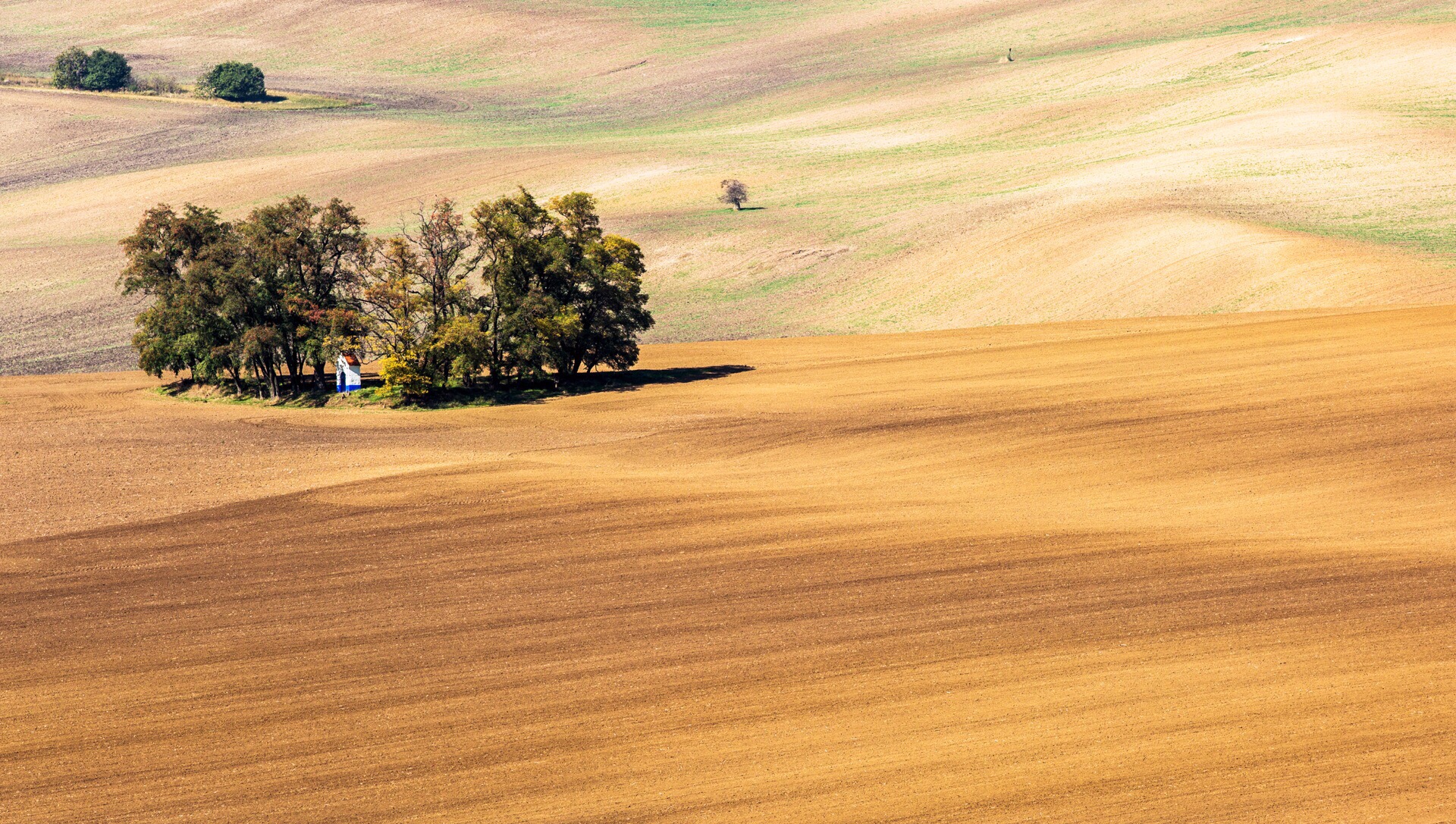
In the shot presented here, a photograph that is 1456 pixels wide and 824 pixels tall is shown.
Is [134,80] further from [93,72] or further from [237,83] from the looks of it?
[237,83]

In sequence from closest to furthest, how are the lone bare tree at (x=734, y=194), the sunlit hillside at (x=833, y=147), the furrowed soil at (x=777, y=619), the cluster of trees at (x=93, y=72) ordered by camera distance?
1. the furrowed soil at (x=777, y=619)
2. the sunlit hillside at (x=833, y=147)
3. the lone bare tree at (x=734, y=194)
4. the cluster of trees at (x=93, y=72)

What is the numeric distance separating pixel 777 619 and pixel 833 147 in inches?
3964

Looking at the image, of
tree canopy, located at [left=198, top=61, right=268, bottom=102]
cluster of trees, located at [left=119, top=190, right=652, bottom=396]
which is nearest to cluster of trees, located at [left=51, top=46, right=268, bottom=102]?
tree canopy, located at [left=198, top=61, right=268, bottom=102]

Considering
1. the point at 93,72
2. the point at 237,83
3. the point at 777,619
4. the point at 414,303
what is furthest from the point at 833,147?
the point at 93,72

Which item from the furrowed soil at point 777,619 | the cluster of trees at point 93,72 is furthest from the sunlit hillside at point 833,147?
the furrowed soil at point 777,619

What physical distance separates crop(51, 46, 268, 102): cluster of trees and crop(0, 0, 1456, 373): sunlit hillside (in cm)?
588

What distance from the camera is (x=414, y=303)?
5812 centimetres

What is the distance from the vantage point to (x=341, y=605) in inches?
1021

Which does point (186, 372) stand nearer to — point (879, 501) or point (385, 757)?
point (879, 501)

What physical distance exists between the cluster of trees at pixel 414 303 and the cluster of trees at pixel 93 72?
122421 mm

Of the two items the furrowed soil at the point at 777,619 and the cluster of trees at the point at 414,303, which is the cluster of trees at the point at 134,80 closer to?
the cluster of trees at the point at 414,303

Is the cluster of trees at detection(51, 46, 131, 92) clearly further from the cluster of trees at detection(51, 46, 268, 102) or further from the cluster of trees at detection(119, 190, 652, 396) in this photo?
the cluster of trees at detection(119, 190, 652, 396)

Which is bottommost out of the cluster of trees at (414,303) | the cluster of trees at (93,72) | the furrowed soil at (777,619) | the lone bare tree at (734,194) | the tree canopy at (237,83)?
the furrowed soil at (777,619)

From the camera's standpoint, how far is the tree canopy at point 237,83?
159625 millimetres
